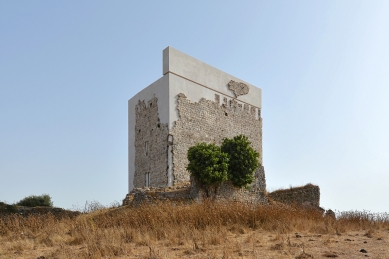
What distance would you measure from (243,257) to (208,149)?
10735 millimetres

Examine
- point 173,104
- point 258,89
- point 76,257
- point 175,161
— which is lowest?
point 76,257

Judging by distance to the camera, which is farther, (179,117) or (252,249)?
(179,117)

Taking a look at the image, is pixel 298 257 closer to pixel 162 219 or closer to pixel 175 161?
pixel 162 219

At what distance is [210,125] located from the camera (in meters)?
22.0

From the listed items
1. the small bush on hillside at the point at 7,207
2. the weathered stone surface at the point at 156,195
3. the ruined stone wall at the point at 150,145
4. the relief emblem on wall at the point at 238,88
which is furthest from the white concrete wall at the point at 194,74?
the small bush on hillside at the point at 7,207

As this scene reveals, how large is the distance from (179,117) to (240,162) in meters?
4.67

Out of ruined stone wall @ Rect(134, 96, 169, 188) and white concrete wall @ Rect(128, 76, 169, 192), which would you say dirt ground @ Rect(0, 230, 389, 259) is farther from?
white concrete wall @ Rect(128, 76, 169, 192)

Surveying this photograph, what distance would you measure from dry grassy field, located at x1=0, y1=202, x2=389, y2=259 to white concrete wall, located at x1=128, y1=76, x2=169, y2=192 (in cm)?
1008

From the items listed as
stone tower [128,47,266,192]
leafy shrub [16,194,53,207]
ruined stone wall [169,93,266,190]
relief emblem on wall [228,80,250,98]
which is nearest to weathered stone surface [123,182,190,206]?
stone tower [128,47,266,192]

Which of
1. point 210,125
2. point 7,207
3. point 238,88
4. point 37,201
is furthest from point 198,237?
point 37,201

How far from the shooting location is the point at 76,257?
6195mm

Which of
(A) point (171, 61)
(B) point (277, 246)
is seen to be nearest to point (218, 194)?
(A) point (171, 61)

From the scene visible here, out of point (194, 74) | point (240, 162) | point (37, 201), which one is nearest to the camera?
point (240, 162)

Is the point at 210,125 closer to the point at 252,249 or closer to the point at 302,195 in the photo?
the point at 302,195
